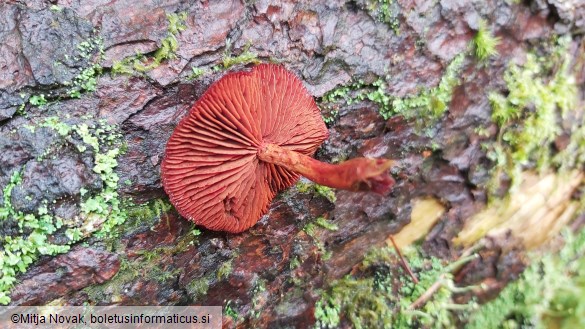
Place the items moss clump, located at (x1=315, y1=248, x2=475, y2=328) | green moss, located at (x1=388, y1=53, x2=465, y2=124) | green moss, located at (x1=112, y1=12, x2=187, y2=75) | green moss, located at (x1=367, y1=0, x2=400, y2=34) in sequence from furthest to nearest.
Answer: moss clump, located at (x1=315, y1=248, x2=475, y2=328) → green moss, located at (x1=388, y1=53, x2=465, y2=124) → green moss, located at (x1=367, y1=0, x2=400, y2=34) → green moss, located at (x1=112, y1=12, x2=187, y2=75)

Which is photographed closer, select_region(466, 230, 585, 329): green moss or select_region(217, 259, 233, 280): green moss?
select_region(217, 259, 233, 280): green moss

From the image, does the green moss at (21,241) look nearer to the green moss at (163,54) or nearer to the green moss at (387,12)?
the green moss at (163,54)

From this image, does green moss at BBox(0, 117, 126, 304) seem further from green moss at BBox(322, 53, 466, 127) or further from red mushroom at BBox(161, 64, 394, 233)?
green moss at BBox(322, 53, 466, 127)

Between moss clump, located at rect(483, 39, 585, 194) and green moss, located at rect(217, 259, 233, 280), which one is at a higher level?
moss clump, located at rect(483, 39, 585, 194)

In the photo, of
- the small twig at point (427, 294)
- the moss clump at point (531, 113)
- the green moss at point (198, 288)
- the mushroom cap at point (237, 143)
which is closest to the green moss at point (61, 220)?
the mushroom cap at point (237, 143)

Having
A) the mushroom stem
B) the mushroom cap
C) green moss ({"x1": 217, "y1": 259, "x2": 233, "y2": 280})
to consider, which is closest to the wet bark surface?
green moss ({"x1": 217, "y1": 259, "x2": 233, "y2": 280})

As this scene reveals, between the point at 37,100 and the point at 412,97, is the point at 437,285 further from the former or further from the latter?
the point at 37,100

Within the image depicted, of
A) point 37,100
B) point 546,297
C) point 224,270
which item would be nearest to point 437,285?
point 546,297

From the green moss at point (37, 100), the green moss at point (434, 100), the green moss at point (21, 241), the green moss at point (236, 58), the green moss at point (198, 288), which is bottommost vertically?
the green moss at point (198, 288)

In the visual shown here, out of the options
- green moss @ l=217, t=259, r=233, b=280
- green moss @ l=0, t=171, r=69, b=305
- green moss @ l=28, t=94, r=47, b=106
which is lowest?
green moss @ l=217, t=259, r=233, b=280
